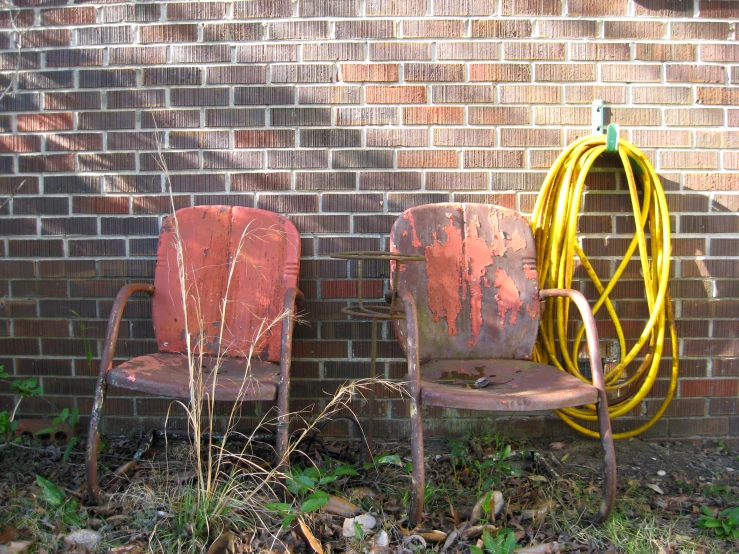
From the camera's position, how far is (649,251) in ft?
9.25

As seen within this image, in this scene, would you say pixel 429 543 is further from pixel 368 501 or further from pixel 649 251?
pixel 649 251

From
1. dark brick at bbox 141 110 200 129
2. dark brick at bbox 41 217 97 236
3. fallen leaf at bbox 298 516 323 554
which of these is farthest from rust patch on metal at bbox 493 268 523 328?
dark brick at bbox 41 217 97 236

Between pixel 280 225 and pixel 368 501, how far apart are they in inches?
46.9

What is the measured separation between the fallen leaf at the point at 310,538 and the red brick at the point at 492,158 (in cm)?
172

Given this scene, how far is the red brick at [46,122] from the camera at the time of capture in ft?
9.28

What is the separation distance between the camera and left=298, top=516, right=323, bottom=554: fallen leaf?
5.93ft

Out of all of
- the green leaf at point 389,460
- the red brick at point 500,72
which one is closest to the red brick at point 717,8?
the red brick at point 500,72

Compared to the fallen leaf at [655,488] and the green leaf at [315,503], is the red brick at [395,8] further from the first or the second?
the fallen leaf at [655,488]

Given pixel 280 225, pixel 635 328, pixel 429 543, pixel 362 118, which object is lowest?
pixel 429 543

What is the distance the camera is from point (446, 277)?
2.47 m

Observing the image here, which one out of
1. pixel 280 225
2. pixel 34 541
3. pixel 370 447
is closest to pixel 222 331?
pixel 280 225

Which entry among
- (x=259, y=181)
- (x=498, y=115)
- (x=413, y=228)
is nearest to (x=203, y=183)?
(x=259, y=181)

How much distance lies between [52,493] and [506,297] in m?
1.89

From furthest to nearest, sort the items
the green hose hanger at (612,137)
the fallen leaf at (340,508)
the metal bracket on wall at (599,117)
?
the metal bracket on wall at (599,117) < the green hose hanger at (612,137) < the fallen leaf at (340,508)
